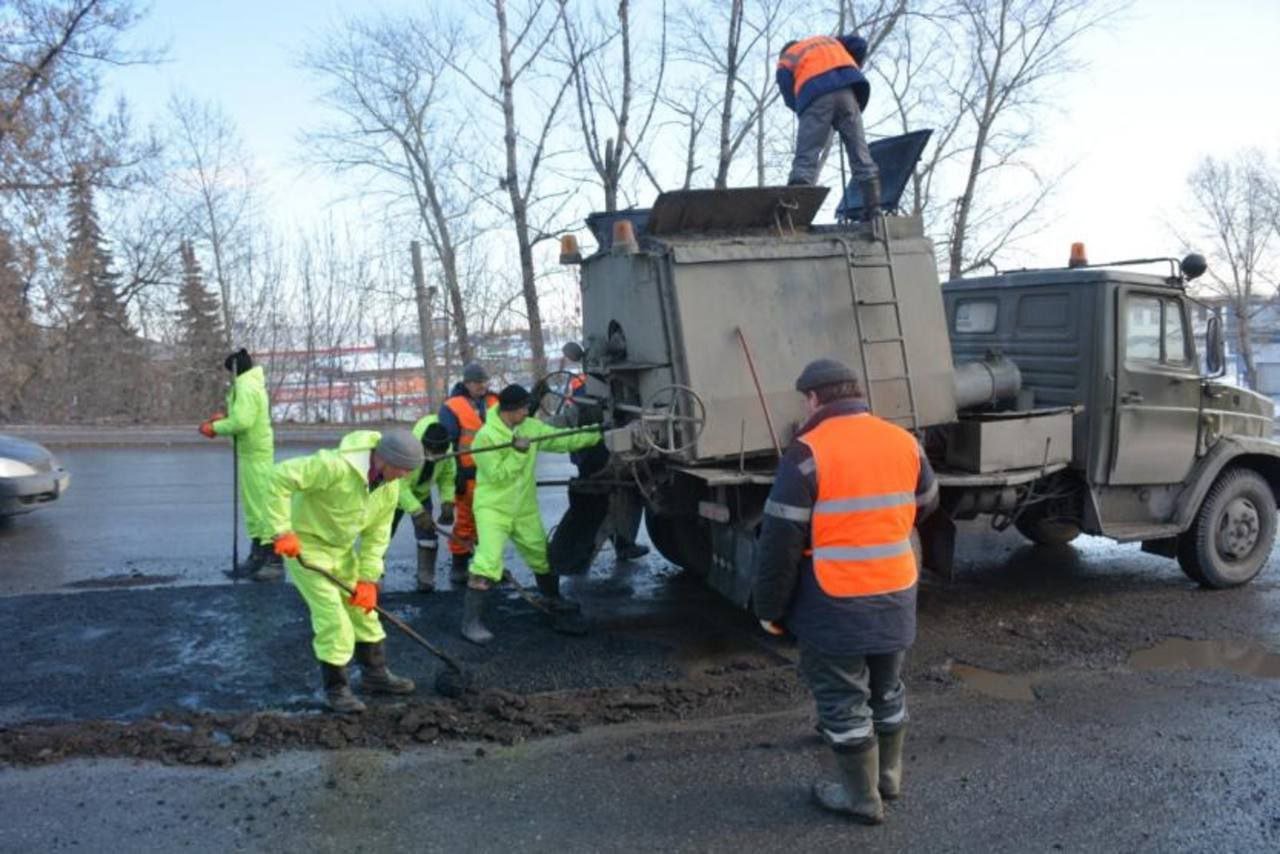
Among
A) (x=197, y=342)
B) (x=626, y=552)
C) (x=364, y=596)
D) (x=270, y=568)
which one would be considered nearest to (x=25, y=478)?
(x=270, y=568)

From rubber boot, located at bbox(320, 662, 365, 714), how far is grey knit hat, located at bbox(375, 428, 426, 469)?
3.28 feet

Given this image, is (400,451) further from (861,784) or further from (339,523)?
(861,784)

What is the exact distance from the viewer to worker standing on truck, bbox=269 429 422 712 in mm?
4609

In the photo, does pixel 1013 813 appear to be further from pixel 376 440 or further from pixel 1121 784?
pixel 376 440

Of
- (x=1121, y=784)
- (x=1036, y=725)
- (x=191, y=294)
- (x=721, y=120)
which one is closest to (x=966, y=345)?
(x=1036, y=725)

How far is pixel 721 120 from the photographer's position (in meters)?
18.2

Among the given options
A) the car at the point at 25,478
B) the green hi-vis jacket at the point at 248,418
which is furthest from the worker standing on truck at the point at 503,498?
the car at the point at 25,478

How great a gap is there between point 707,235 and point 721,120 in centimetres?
1324

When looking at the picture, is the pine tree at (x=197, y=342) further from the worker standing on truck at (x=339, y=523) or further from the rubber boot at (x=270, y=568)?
the worker standing on truck at (x=339, y=523)

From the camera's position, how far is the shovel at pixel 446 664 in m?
4.63

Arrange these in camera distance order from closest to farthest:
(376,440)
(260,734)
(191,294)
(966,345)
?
1. (260,734)
2. (376,440)
3. (966,345)
4. (191,294)

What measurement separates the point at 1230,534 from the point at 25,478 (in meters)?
10.1

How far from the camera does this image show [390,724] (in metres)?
4.55

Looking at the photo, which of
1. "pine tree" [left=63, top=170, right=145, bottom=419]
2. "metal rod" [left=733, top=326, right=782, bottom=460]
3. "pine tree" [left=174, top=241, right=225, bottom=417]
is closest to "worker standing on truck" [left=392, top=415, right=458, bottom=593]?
"metal rod" [left=733, top=326, right=782, bottom=460]
